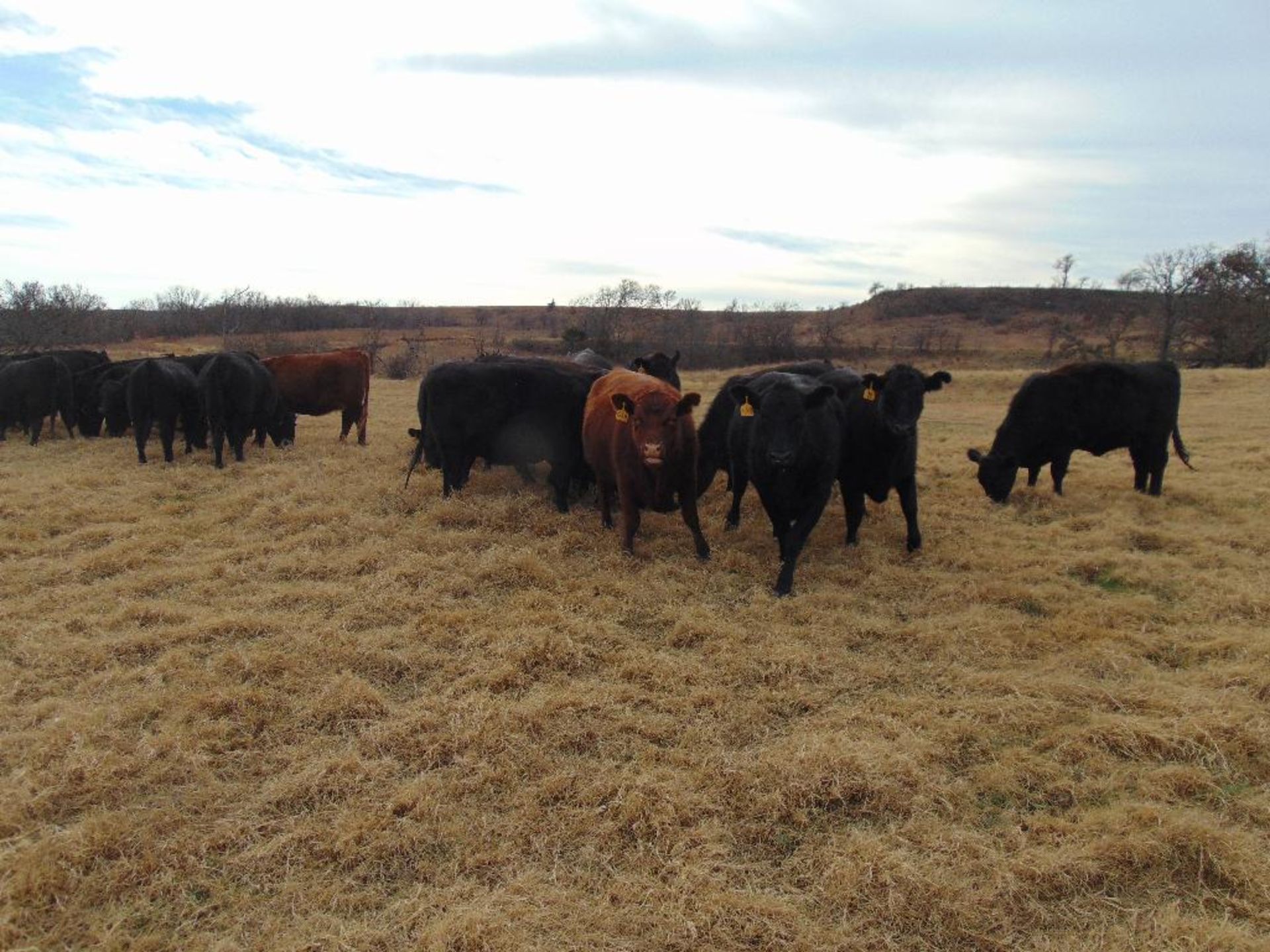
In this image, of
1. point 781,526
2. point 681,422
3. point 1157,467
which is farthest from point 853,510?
point 1157,467

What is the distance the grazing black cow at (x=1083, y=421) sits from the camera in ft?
30.7

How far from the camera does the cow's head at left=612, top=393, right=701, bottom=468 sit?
6.53 meters

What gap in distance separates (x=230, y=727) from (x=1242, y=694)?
549 cm

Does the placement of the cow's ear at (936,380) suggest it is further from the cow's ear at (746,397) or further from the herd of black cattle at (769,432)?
the cow's ear at (746,397)

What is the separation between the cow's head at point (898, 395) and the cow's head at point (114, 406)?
12.2 metres

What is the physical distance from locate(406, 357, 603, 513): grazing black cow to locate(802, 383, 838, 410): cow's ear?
9.65 ft

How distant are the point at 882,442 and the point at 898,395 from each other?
17.5 inches

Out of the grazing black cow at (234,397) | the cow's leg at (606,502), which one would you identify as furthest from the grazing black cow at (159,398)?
the cow's leg at (606,502)

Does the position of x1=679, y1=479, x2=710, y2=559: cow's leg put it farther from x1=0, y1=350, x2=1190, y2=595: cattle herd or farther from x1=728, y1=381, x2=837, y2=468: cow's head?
x1=728, y1=381, x2=837, y2=468: cow's head

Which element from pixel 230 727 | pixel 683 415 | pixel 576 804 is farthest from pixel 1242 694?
pixel 230 727

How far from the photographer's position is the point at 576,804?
344cm

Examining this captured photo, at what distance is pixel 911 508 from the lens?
735 centimetres

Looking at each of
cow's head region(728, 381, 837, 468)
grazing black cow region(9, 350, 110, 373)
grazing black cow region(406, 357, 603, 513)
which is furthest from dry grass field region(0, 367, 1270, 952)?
grazing black cow region(9, 350, 110, 373)

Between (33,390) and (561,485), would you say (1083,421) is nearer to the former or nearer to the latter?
(561,485)
